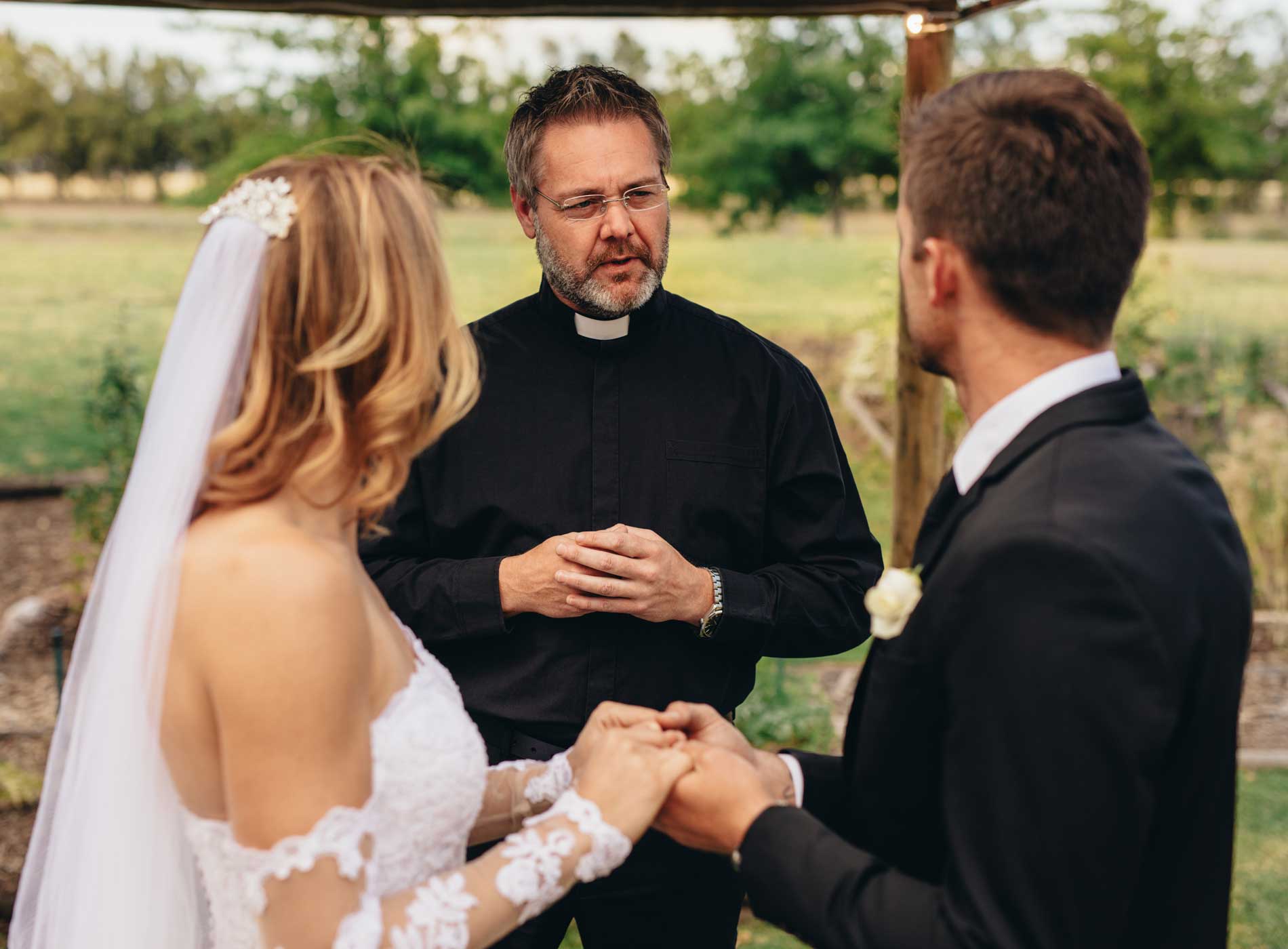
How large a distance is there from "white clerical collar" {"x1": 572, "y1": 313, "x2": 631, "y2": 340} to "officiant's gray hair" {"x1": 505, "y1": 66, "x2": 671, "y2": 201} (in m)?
0.32

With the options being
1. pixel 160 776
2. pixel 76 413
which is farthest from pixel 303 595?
pixel 76 413

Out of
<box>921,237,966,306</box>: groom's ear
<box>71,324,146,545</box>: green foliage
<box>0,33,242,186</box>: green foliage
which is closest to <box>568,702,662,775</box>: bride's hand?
<box>921,237,966,306</box>: groom's ear

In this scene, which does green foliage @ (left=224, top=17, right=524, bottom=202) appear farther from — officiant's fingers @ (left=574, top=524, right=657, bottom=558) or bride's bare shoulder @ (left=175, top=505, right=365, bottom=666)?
bride's bare shoulder @ (left=175, top=505, right=365, bottom=666)

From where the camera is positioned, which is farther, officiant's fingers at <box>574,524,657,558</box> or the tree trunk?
the tree trunk

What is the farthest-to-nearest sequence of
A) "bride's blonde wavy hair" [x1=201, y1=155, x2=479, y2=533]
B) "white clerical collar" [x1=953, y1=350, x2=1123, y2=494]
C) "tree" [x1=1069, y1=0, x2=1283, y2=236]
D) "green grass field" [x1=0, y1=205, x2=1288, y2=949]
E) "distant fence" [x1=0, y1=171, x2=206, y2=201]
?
"tree" [x1=1069, y1=0, x2=1283, y2=236] < "distant fence" [x1=0, y1=171, x2=206, y2=201] < "green grass field" [x1=0, y1=205, x2=1288, y2=949] < "bride's blonde wavy hair" [x1=201, y1=155, x2=479, y2=533] < "white clerical collar" [x1=953, y1=350, x2=1123, y2=494]

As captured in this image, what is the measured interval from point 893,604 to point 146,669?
1.08 metres

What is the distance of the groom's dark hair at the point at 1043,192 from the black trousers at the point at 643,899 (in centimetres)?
150

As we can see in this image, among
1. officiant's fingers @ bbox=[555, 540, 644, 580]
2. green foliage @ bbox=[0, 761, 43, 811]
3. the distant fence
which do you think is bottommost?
green foliage @ bbox=[0, 761, 43, 811]

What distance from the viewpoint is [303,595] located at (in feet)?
5.33

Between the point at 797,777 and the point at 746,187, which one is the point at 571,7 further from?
the point at 746,187

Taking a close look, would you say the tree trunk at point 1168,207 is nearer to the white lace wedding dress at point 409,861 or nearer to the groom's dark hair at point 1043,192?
the groom's dark hair at point 1043,192

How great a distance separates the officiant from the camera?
258 centimetres

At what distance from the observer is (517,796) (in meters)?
2.30

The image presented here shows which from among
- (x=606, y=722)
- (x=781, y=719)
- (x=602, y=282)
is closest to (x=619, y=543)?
(x=606, y=722)
